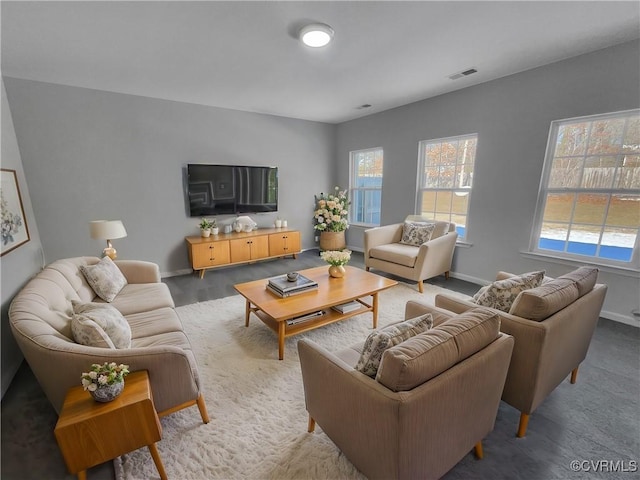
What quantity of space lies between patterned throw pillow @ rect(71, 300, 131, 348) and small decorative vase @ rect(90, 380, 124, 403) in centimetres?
31

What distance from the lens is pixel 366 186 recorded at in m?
5.60

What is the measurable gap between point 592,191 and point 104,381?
4.32m

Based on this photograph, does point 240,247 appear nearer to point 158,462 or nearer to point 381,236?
point 381,236

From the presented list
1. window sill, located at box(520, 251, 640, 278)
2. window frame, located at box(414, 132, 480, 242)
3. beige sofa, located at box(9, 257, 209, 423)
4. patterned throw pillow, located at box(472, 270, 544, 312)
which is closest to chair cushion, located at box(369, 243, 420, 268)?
window frame, located at box(414, 132, 480, 242)

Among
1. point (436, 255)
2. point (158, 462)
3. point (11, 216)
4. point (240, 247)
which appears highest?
point (11, 216)

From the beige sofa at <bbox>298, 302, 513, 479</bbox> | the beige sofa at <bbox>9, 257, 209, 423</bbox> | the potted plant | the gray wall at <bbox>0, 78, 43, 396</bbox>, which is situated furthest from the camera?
the potted plant

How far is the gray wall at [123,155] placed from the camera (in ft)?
10.9

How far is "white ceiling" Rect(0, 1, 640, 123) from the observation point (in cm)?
198

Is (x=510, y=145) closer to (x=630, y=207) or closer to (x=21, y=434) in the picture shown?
(x=630, y=207)

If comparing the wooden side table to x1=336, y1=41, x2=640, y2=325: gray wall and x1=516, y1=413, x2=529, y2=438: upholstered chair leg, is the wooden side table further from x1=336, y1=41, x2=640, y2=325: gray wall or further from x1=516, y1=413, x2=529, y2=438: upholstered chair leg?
x1=336, y1=41, x2=640, y2=325: gray wall

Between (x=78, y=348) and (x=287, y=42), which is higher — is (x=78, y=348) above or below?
below

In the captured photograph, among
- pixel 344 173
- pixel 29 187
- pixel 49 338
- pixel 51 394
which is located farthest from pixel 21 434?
pixel 344 173

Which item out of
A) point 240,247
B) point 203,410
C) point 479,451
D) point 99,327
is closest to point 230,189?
point 240,247

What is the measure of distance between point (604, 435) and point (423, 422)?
146 cm
